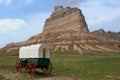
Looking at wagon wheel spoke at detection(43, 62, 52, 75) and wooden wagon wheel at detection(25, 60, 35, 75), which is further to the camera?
wagon wheel spoke at detection(43, 62, 52, 75)

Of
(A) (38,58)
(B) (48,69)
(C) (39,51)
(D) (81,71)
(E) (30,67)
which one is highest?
(C) (39,51)

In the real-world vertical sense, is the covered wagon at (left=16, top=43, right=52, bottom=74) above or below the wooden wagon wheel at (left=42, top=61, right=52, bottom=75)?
above

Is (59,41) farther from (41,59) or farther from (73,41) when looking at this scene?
(41,59)

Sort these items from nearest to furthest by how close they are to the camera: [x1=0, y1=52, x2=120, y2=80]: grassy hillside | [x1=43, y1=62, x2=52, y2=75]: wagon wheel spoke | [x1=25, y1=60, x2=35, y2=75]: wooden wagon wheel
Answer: [x1=0, y1=52, x2=120, y2=80]: grassy hillside
[x1=25, y1=60, x2=35, y2=75]: wooden wagon wheel
[x1=43, y1=62, x2=52, y2=75]: wagon wheel spoke

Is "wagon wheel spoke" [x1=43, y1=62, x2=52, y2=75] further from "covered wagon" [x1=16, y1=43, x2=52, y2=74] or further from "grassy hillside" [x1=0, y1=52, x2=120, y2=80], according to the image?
"grassy hillside" [x1=0, y1=52, x2=120, y2=80]

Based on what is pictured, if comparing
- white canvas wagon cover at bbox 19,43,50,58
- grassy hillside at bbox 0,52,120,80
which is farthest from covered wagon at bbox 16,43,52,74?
grassy hillside at bbox 0,52,120,80

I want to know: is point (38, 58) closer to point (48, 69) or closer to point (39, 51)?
point (39, 51)

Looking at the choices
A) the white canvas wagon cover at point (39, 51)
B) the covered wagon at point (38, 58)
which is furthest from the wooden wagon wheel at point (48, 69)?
the white canvas wagon cover at point (39, 51)

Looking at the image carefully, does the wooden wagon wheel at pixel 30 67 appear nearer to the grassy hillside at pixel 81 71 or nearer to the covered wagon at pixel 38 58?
the covered wagon at pixel 38 58

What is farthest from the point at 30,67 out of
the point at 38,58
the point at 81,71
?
the point at 81,71

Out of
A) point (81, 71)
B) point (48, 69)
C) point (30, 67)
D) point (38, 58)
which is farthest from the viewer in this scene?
point (81, 71)

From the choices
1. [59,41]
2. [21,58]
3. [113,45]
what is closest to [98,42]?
[113,45]

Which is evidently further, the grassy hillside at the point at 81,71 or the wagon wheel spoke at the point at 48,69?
the wagon wheel spoke at the point at 48,69

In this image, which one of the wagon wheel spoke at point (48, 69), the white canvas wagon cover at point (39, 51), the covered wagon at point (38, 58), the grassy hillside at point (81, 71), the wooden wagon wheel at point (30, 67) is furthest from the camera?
the wagon wheel spoke at point (48, 69)
